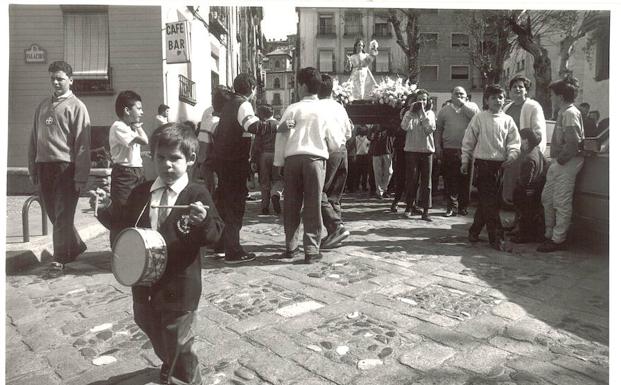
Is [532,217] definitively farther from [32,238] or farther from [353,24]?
[353,24]

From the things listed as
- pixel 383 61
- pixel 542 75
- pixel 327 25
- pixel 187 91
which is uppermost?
pixel 327 25

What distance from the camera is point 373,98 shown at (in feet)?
27.8

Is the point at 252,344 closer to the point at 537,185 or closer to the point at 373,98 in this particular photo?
the point at 537,185

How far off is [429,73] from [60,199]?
2525 centimetres

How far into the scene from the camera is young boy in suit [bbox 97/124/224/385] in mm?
2070

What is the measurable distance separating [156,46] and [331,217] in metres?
5.08

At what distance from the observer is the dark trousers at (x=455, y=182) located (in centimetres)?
692

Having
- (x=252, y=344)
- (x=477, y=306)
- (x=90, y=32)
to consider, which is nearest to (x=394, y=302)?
(x=477, y=306)

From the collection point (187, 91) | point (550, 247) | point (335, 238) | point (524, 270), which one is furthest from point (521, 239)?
point (187, 91)

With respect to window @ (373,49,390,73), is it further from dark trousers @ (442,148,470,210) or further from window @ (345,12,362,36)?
dark trousers @ (442,148,470,210)

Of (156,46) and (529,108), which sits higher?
(156,46)

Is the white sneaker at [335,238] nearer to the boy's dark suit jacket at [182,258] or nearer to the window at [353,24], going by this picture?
the boy's dark suit jacket at [182,258]

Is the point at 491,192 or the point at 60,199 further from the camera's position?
the point at 491,192

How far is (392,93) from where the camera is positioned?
27.0 feet
